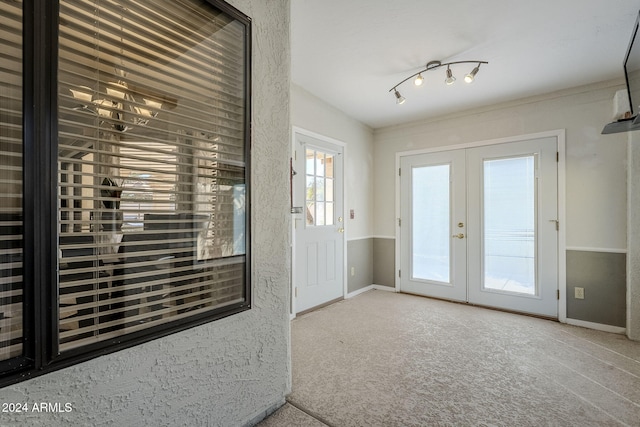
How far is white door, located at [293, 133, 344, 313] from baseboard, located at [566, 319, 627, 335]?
2555mm

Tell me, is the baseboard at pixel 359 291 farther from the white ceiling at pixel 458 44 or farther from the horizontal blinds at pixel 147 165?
the horizontal blinds at pixel 147 165

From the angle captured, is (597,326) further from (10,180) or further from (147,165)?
(10,180)

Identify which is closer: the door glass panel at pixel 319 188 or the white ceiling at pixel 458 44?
the white ceiling at pixel 458 44

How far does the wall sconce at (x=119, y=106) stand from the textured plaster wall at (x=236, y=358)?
1.77 ft

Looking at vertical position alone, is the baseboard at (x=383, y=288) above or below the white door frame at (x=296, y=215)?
below

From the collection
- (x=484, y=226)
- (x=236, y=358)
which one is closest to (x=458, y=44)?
(x=484, y=226)

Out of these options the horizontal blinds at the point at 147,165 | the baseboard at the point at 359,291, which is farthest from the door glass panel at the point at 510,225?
the horizontal blinds at the point at 147,165

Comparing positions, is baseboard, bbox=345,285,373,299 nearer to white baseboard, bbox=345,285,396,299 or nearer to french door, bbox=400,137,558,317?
white baseboard, bbox=345,285,396,299

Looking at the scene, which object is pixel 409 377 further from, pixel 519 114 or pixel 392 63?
pixel 519 114

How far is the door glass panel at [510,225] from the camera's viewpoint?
3.29 metres

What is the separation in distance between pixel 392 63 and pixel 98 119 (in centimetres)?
240

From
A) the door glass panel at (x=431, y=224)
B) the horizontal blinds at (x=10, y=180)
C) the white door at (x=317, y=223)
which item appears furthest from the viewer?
the door glass panel at (x=431, y=224)

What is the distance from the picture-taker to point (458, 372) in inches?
84.7

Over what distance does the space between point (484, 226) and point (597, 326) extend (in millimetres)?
1416
